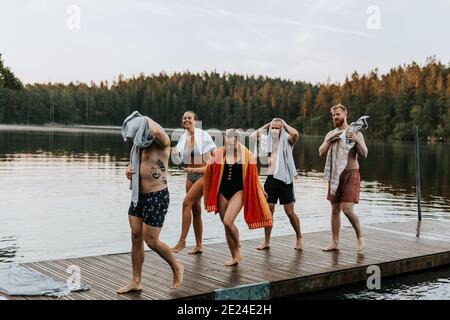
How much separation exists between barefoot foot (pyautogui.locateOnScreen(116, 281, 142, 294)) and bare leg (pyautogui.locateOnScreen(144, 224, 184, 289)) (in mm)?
438

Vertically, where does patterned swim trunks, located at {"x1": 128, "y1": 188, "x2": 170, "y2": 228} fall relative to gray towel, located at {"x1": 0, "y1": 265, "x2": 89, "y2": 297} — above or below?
above

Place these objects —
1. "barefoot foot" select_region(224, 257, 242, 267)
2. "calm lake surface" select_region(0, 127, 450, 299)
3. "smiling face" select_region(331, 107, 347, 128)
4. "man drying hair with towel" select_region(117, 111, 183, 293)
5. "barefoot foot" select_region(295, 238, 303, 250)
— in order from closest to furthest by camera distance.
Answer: "man drying hair with towel" select_region(117, 111, 183, 293) → "barefoot foot" select_region(224, 257, 242, 267) → "smiling face" select_region(331, 107, 347, 128) → "barefoot foot" select_region(295, 238, 303, 250) → "calm lake surface" select_region(0, 127, 450, 299)

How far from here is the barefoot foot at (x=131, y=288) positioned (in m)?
7.19

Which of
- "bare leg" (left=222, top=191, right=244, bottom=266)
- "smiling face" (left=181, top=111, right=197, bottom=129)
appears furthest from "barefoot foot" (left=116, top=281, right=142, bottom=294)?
"smiling face" (left=181, top=111, right=197, bottom=129)

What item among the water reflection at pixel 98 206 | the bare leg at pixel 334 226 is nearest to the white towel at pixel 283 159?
the bare leg at pixel 334 226

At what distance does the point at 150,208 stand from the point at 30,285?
191 centimetres

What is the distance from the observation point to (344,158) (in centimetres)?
966

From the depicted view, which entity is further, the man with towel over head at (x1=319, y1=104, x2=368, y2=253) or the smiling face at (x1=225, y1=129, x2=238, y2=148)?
the man with towel over head at (x1=319, y1=104, x2=368, y2=253)

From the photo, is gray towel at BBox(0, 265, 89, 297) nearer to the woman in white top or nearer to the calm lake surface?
the woman in white top

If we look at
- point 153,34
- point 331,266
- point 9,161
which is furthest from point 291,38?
point 331,266

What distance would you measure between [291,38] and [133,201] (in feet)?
303

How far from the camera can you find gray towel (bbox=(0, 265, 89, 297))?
709cm
